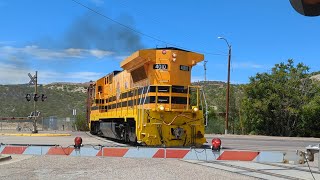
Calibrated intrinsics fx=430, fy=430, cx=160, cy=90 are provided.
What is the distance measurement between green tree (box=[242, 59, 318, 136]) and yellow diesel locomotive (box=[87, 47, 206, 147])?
25.5 m

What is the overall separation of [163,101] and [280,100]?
93.2 ft

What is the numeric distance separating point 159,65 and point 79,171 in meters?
8.08

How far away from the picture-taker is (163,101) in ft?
59.2

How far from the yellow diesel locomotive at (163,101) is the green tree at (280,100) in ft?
83.8

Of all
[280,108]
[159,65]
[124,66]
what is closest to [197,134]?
[159,65]

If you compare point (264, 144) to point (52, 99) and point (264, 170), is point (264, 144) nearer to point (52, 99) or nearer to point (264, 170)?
point (264, 170)

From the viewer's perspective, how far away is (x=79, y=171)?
37.9ft

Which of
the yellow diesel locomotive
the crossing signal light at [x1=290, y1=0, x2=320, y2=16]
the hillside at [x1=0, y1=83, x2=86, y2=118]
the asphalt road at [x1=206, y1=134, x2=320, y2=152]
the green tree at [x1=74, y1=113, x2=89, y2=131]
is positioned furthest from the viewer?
the hillside at [x1=0, y1=83, x2=86, y2=118]

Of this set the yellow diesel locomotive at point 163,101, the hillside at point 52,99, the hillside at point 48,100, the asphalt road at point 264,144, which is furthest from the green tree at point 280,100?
the hillside at point 48,100

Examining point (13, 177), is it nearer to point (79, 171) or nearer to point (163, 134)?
point (79, 171)

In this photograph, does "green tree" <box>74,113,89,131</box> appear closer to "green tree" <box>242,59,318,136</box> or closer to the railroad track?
"green tree" <box>242,59,318,136</box>

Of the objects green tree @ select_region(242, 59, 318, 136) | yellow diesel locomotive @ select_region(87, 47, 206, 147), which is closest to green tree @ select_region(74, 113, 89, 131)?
green tree @ select_region(242, 59, 318, 136)

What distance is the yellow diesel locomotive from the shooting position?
57.5 ft

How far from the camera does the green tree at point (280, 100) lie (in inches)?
1718
